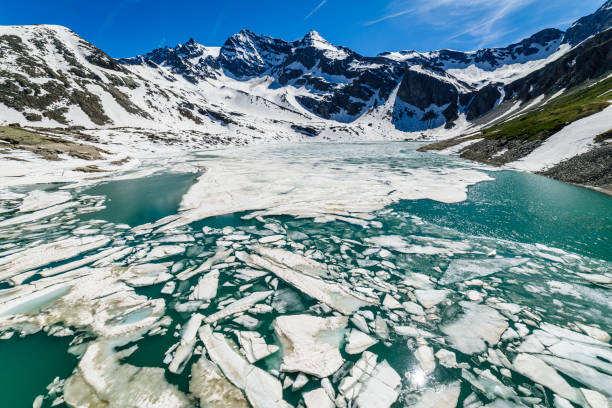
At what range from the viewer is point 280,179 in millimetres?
18250

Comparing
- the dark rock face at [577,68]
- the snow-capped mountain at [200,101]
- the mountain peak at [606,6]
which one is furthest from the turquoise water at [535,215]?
the mountain peak at [606,6]

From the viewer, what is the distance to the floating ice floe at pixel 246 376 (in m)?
3.12

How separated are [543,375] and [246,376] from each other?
421cm

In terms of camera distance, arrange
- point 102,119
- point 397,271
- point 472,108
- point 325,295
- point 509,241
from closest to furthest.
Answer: point 325,295 < point 397,271 < point 509,241 < point 102,119 < point 472,108

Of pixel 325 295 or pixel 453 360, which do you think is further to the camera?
pixel 325 295

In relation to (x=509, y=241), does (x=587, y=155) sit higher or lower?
higher

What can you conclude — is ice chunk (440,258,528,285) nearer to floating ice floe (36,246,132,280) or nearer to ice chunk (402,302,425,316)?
ice chunk (402,302,425,316)

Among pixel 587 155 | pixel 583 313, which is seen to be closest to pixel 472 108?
pixel 587 155

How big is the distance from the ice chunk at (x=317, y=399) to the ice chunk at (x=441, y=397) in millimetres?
1071

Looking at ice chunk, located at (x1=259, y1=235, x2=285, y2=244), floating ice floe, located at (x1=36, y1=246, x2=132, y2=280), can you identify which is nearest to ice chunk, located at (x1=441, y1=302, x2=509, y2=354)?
ice chunk, located at (x1=259, y1=235, x2=285, y2=244)

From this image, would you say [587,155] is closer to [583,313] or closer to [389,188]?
[389,188]

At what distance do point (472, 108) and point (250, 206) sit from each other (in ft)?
591

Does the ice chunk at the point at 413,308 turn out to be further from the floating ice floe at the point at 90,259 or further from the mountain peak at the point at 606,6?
the mountain peak at the point at 606,6

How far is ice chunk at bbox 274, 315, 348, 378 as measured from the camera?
141 inches
